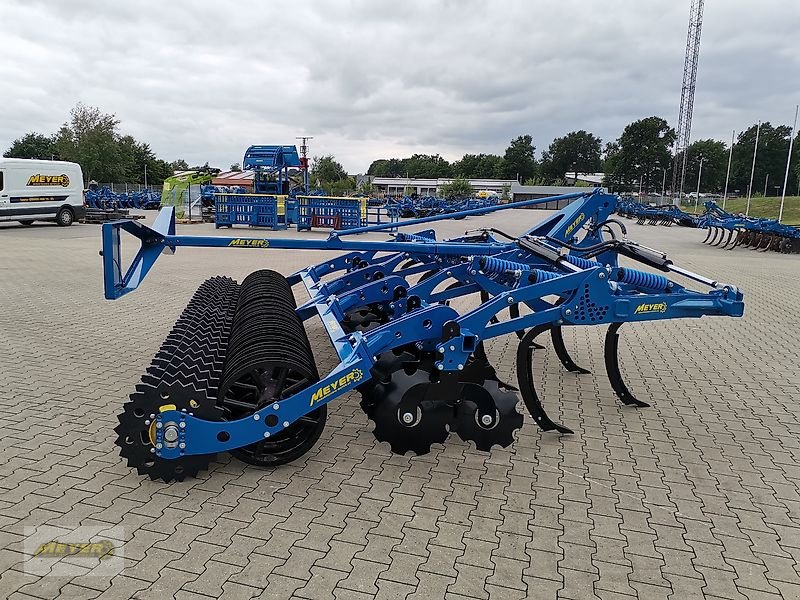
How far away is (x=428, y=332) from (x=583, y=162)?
4678 inches

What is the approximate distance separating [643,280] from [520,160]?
105761 millimetres

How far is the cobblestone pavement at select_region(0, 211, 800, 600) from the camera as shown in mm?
2756

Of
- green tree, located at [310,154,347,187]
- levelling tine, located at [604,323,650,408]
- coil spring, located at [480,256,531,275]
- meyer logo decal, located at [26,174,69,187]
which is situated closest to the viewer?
coil spring, located at [480,256,531,275]

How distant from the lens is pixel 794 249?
19438mm

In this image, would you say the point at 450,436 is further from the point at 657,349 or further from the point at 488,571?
the point at 657,349

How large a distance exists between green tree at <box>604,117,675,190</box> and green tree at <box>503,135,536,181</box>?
55.7ft

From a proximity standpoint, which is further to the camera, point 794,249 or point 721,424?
point 794,249

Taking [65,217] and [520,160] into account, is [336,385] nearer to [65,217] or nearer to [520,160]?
[65,217]

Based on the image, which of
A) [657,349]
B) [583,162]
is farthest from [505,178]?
[657,349]

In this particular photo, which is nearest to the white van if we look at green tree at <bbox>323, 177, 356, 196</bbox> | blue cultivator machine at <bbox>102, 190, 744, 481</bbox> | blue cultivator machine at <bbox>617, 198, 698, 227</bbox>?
blue cultivator machine at <bbox>102, 190, 744, 481</bbox>

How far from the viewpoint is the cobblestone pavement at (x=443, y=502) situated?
2.76 metres

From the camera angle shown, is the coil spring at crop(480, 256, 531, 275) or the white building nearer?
the coil spring at crop(480, 256, 531, 275)

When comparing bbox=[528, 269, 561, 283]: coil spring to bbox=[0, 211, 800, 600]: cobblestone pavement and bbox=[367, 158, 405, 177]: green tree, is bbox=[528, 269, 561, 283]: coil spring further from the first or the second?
bbox=[367, 158, 405, 177]: green tree

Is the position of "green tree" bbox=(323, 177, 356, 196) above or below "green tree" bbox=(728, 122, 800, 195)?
below
